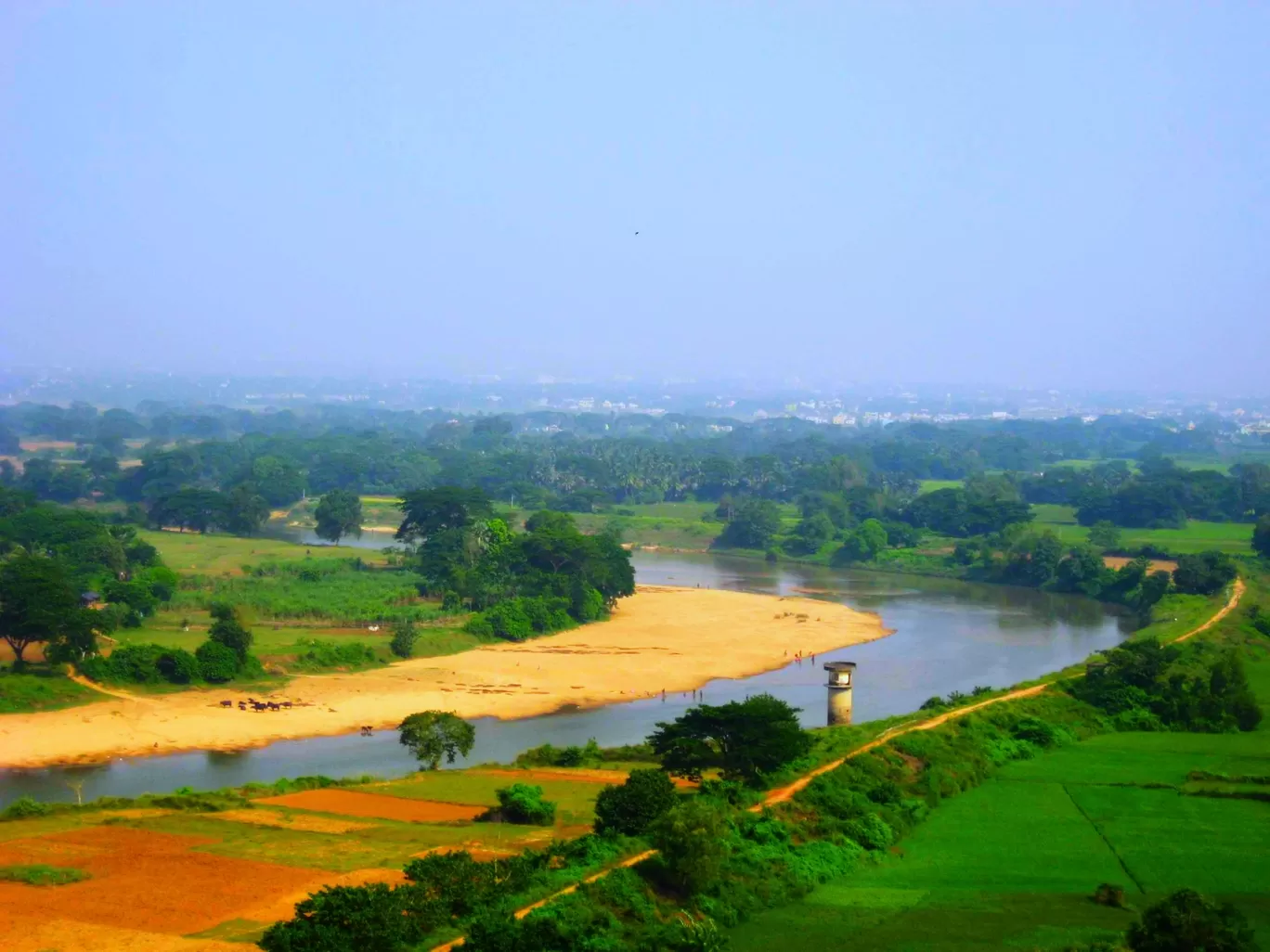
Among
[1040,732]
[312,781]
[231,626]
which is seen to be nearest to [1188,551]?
[1040,732]

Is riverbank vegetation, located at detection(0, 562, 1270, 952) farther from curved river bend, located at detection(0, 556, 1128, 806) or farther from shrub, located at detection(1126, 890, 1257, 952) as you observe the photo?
curved river bend, located at detection(0, 556, 1128, 806)

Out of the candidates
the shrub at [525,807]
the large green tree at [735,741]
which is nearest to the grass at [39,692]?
the shrub at [525,807]

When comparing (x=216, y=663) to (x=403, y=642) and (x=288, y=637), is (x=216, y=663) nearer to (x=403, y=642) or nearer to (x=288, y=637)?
(x=288, y=637)

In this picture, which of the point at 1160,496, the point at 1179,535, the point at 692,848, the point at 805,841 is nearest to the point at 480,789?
the point at 805,841

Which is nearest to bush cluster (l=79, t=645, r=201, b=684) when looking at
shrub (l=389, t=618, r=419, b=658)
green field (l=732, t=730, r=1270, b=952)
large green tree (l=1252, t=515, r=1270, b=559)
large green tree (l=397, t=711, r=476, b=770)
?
shrub (l=389, t=618, r=419, b=658)

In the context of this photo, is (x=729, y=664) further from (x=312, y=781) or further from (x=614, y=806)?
(x=614, y=806)

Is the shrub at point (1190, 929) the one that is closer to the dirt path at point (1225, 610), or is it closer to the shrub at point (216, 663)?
the dirt path at point (1225, 610)
